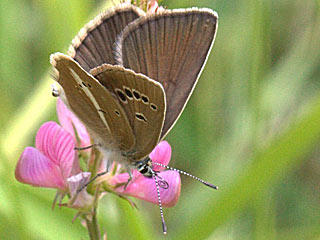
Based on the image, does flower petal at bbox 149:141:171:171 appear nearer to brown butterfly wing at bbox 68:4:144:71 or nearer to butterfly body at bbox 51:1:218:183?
butterfly body at bbox 51:1:218:183

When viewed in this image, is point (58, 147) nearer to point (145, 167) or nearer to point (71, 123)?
point (71, 123)

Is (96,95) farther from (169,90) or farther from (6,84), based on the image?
(6,84)

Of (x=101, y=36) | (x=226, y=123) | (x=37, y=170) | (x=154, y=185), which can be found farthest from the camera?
(x=226, y=123)

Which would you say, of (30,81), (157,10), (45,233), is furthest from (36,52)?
(157,10)

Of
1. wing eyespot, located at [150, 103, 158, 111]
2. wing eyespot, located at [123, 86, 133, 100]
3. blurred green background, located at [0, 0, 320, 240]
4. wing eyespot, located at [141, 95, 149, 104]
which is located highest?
wing eyespot, located at [123, 86, 133, 100]

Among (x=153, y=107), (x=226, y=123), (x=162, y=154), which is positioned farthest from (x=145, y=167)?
(x=226, y=123)

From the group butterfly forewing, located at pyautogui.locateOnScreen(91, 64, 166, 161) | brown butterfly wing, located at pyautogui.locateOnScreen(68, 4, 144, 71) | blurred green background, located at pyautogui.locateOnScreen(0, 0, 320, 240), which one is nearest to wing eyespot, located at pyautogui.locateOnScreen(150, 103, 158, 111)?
butterfly forewing, located at pyautogui.locateOnScreen(91, 64, 166, 161)
